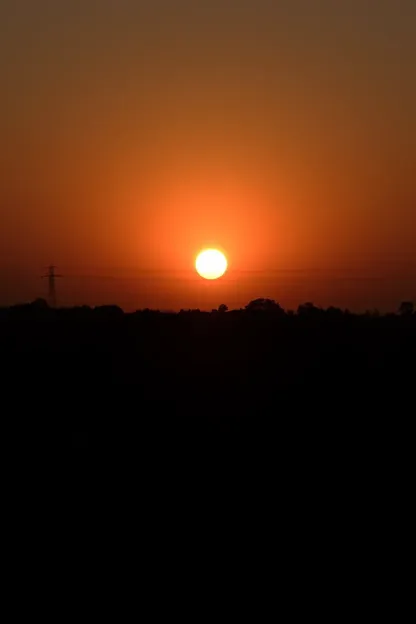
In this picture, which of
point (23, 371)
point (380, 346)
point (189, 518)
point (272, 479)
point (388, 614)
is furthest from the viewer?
point (380, 346)

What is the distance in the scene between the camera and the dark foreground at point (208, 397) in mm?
18125

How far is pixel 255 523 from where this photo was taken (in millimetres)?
16312

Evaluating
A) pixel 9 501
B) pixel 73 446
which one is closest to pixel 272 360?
pixel 73 446

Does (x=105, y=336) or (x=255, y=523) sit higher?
(x=105, y=336)

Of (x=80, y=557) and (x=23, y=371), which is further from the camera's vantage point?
(x=23, y=371)

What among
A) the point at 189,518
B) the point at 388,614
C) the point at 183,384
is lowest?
the point at 388,614

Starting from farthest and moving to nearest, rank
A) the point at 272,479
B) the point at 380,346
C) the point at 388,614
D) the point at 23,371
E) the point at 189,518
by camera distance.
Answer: the point at 380,346 → the point at 23,371 → the point at 272,479 → the point at 189,518 → the point at 388,614

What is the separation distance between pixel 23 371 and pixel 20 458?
151 inches

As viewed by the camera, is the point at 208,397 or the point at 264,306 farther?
the point at 264,306

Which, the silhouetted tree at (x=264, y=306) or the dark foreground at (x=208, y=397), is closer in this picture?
the dark foreground at (x=208, y=397)

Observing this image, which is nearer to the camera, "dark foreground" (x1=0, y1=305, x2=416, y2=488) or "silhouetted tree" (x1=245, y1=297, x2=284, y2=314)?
"dark foreground" (x1=0, y1=305, x2=416, y2=488)

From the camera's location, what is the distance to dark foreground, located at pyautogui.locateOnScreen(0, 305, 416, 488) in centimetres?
1812

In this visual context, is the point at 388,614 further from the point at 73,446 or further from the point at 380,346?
the point at 380,346

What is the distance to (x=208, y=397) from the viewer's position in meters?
20.6
